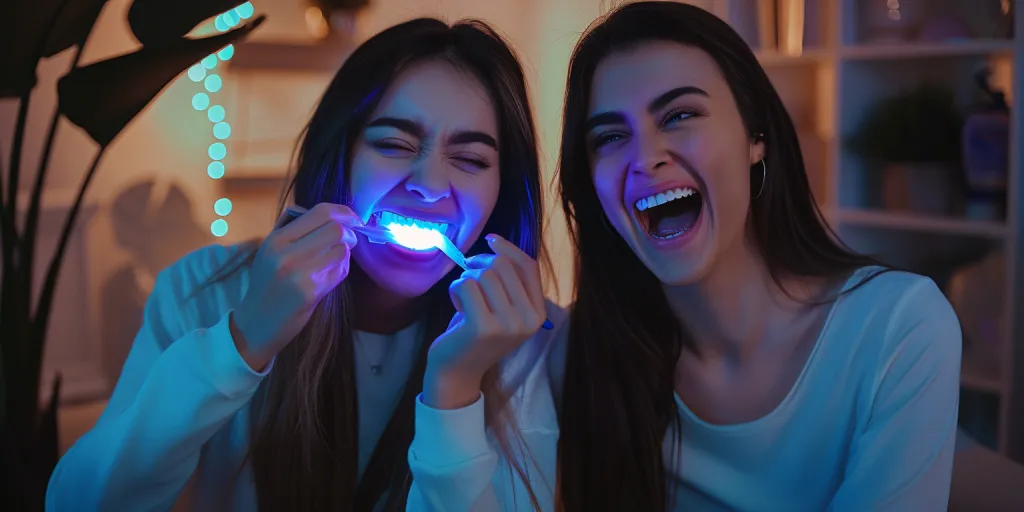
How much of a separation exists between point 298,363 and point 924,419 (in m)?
0.87

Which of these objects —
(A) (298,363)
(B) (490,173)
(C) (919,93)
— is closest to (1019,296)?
(C) (919,93)

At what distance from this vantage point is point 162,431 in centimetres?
93

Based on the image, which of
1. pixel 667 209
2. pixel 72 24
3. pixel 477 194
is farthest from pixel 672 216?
pixel 72 24

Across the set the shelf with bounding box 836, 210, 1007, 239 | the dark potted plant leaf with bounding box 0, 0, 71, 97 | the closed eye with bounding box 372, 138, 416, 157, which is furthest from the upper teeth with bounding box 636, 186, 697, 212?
the shelf with bounding box 836, 210, 1007, 239

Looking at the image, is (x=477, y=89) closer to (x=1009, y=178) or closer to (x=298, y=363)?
(x=298, y=363)

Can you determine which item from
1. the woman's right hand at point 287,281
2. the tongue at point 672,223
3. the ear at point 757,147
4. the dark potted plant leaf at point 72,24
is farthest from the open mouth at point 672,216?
the dark potted plant leaf at point 72,24

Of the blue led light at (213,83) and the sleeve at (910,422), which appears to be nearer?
the sleeve at (910,422)

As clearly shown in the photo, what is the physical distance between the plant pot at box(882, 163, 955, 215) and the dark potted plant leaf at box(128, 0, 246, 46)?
5.78 ft

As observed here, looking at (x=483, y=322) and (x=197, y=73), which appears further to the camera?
(x=197, y=73)

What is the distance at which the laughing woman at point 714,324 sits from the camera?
3.49ft

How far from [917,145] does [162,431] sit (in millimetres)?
1921

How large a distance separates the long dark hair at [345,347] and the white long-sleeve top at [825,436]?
0.36 feet

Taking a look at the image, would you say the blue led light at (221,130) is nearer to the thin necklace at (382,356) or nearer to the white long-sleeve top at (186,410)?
the white long-sleeve top at (186,410)

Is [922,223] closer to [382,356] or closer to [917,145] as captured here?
[917,145]
